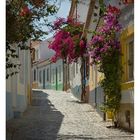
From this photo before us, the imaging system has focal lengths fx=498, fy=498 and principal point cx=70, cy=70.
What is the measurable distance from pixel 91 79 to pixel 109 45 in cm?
699

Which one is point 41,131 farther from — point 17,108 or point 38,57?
point 38,57

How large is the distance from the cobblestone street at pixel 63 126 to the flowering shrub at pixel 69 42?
3.78 metres

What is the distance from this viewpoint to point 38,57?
53.0 meters

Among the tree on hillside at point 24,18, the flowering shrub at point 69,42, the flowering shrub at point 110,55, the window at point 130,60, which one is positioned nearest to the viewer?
the tree on hillside at point 24,18

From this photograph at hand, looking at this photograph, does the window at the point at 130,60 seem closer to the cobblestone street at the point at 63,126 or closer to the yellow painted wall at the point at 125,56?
the yellow painted wall at the point at 125,56

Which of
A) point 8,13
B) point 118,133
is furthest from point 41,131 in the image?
point 8,13

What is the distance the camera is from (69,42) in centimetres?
2445

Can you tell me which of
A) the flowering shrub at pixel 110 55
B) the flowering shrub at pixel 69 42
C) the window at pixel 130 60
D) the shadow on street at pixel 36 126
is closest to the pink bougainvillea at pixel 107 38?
the flowering shrub at pixel 110 55

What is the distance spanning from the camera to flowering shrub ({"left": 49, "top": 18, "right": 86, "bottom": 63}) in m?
24.2

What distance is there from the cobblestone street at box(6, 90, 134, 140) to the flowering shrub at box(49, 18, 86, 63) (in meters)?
3.78

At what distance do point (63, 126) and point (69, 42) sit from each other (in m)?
9.83

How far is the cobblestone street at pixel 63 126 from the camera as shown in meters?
12.5

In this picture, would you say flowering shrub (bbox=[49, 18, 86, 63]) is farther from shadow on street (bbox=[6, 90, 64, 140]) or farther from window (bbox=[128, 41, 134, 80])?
window (bbox=[128, 41, 134, 80])

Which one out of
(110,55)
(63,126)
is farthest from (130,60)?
(63,126)
